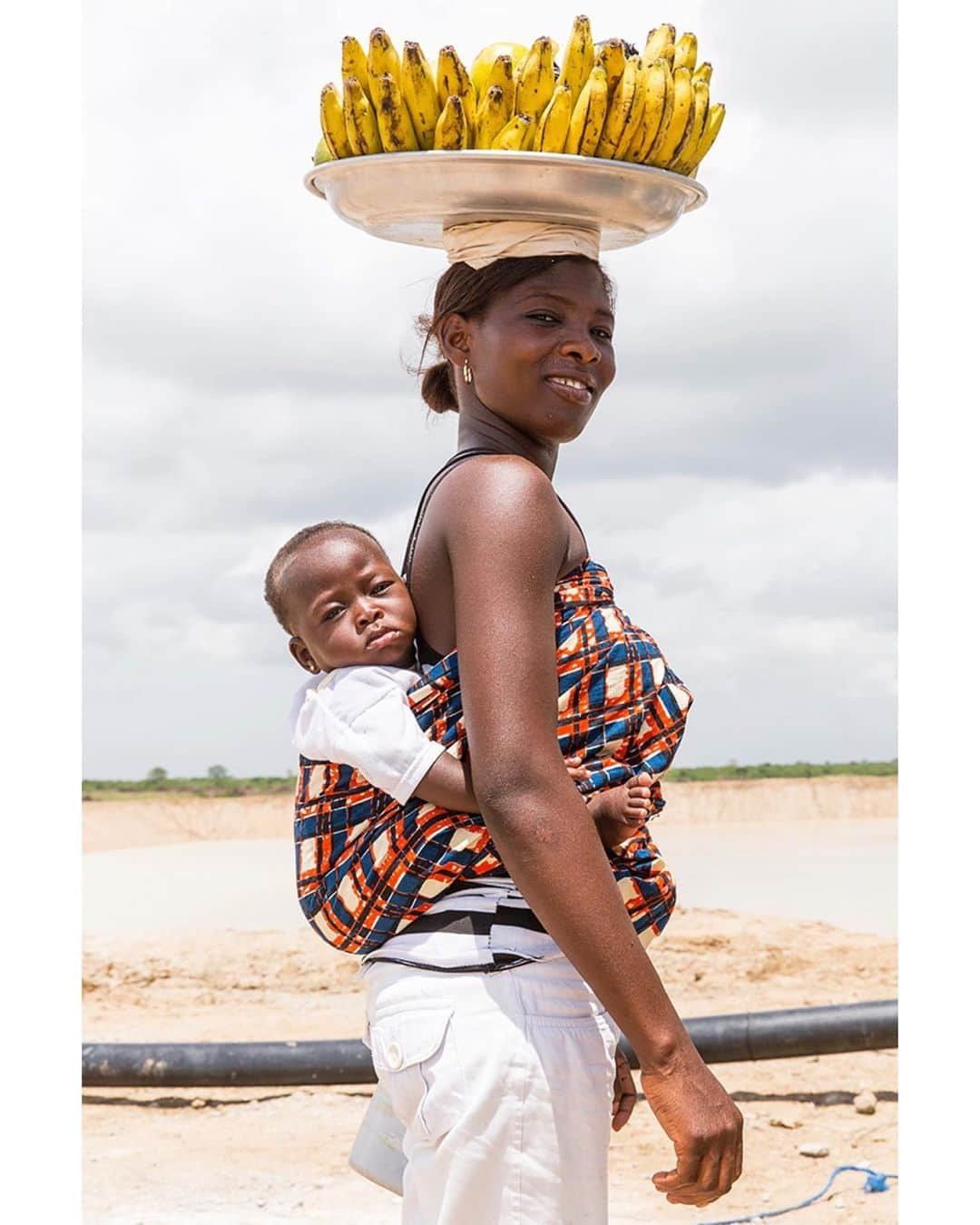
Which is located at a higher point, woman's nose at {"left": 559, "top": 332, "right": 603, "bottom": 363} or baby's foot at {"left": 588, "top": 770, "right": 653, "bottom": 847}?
woman's nose at {"left": 559, "top": 332, "right": 603, "bottom": 363}

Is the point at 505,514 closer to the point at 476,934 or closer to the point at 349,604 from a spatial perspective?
the point at 349,604

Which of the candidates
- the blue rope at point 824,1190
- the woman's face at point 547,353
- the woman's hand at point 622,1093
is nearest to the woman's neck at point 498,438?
the woman's face at point 547,353

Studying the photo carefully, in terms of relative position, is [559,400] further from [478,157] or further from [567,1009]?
[567,1009]

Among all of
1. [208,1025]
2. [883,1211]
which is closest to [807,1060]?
[883,1211]

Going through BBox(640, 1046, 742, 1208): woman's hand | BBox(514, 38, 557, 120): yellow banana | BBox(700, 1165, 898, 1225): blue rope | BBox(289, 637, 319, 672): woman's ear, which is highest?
BBox(514, 38, 557, 120): yellow banana

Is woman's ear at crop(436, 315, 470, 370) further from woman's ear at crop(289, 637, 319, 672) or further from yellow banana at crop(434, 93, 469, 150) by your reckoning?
woman's ear at crop(289, 637, 319, 672)

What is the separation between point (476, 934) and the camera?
2121mm

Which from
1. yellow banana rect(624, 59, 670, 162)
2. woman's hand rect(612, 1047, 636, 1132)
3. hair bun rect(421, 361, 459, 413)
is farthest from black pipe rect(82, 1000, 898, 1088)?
yellow banana rect(624, 59, 670, 162)

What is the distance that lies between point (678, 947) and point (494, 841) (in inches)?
262

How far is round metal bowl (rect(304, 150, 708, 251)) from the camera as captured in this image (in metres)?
2.18

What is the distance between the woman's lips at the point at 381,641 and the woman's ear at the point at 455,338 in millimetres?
437

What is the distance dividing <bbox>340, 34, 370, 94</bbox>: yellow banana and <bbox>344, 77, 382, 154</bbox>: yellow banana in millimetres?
46

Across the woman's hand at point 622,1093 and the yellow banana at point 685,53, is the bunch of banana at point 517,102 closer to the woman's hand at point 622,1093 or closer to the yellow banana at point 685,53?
the yellow banana at point 685,53

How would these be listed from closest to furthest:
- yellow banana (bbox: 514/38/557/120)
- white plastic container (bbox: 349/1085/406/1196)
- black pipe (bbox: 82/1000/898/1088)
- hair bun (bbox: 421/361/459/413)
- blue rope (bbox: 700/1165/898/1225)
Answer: yellow banana (bbox: 514/38/557/120) → white plastic container (bbox: 349/1085/406/1196) → hair bun (bbox: 421/361/459/413) → blue rope (bbox: 700/1165/898/1225) → black pipe (bbox: 82/1000/898/1088)
